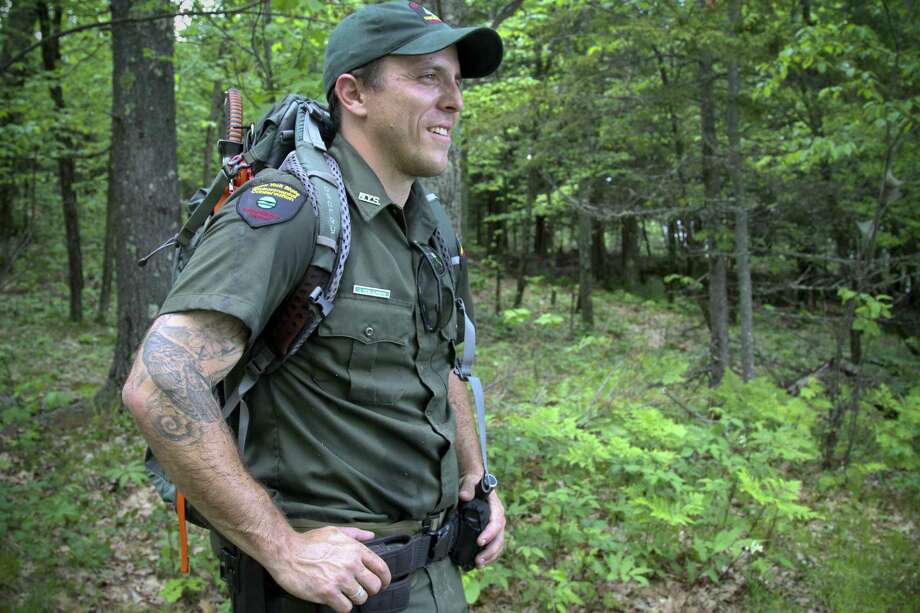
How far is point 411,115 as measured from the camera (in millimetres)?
2135

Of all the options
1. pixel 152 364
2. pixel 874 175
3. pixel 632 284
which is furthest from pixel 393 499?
pixel 632 284

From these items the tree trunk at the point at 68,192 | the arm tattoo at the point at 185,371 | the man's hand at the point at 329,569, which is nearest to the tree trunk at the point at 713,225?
the man's hand at the point at 329,569

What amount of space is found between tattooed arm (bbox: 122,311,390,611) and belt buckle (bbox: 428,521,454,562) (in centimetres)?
39

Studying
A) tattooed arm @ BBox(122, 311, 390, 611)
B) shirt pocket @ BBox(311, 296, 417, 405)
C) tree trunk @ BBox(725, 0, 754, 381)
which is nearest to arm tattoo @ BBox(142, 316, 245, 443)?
tattooed arm @ BBox(122, 311, 390, 611)

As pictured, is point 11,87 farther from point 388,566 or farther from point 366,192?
point 388,566

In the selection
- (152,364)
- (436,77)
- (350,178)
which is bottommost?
(152,364)

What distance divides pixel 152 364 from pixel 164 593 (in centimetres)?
288

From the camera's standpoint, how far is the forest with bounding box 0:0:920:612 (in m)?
4.37

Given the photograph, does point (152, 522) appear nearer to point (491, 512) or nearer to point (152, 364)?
point (491, 512)

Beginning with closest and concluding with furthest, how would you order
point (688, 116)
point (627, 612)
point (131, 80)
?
point (627, 612) → point (131, 80) → point (688, 116)

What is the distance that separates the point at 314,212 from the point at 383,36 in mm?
674

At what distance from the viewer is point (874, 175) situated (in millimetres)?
8055

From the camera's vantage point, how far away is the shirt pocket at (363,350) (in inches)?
73.2

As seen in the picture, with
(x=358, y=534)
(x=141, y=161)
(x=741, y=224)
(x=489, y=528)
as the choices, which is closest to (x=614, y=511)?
(x=489, y=528)
